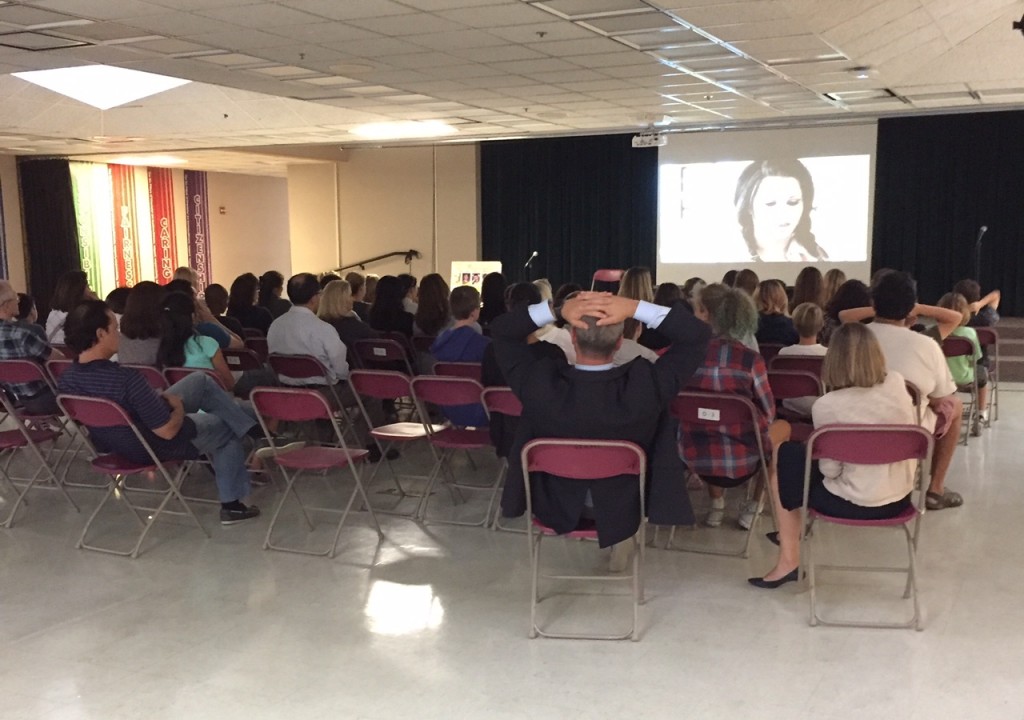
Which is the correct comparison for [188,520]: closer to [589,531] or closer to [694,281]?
[589,531]

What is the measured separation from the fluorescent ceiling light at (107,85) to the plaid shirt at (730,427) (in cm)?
925

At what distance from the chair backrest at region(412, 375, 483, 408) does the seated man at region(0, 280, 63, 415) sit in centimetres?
246

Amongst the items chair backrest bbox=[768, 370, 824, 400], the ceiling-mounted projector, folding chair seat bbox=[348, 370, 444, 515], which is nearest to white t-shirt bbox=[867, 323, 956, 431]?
chair backrest bbox=[768, 370, 824, 400]

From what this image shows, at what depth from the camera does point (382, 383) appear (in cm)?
506

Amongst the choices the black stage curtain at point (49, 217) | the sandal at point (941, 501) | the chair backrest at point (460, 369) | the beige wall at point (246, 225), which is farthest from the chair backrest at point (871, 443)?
the beige wall at point (246, 225)

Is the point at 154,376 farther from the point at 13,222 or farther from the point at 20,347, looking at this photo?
the point at 13,222

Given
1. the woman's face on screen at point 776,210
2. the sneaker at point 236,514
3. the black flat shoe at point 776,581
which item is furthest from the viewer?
the woman's face on screen at point 776,210

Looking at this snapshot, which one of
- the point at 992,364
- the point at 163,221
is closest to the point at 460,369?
the point at 992,364

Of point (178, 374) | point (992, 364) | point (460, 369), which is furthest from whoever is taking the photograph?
point (992, 364)

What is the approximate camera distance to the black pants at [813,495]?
11.8 ft

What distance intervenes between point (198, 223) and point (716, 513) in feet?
54.6

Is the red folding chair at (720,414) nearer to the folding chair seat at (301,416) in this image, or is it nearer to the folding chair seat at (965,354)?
the folding chair seat at (301,416)

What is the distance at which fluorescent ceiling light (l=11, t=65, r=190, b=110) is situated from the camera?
11344 mm

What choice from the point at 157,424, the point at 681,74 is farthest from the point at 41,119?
the point at 157,424
